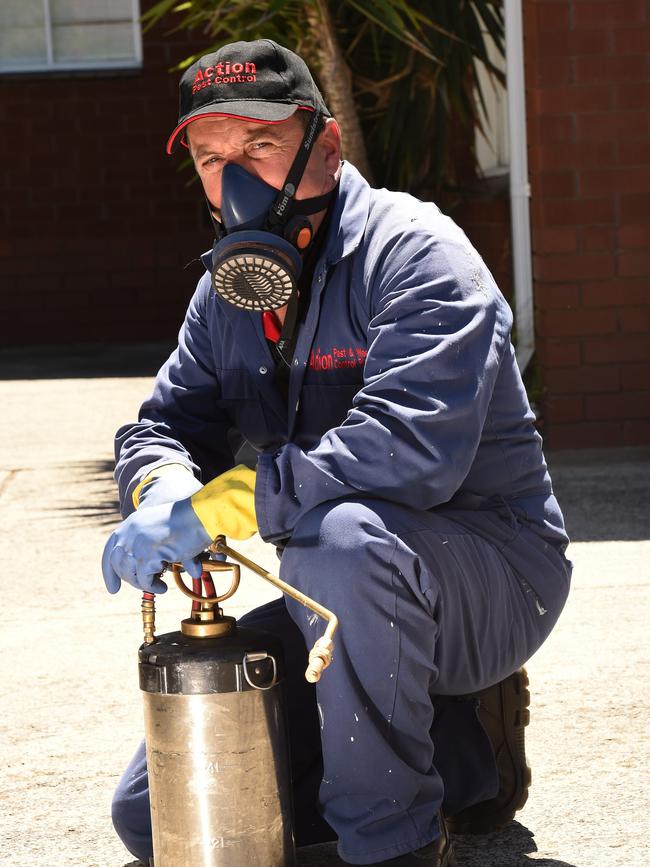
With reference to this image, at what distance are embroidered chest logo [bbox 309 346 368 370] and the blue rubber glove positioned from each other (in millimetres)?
490

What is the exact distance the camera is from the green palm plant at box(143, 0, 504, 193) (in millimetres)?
7844

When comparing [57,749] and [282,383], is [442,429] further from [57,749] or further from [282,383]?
[57,749]

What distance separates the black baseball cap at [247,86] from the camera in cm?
293

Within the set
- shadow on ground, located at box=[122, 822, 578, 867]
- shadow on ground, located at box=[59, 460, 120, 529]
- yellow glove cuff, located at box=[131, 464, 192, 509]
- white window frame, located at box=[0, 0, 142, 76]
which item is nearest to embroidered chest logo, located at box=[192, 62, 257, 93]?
yellow glove cuff, located at box=[131, 464, 192, 509]

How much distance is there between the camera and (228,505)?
265 centimetres

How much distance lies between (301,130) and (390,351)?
56 centimetres

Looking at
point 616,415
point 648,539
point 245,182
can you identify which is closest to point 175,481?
point 245,182

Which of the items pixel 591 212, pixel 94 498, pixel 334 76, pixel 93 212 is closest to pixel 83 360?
pixel 93 212

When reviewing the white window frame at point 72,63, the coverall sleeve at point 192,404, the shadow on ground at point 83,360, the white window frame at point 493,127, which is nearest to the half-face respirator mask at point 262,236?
the coverall sleeve at point 192,404

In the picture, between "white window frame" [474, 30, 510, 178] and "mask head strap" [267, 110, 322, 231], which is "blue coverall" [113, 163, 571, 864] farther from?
"white window frame" [474, 30, 510, 178]

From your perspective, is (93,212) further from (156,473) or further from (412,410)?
(412,410)

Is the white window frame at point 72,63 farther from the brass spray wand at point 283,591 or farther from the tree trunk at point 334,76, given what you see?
the brass spray wand at point 283,591

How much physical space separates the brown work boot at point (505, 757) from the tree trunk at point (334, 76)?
5165mm

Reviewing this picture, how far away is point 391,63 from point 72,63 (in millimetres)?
6747
